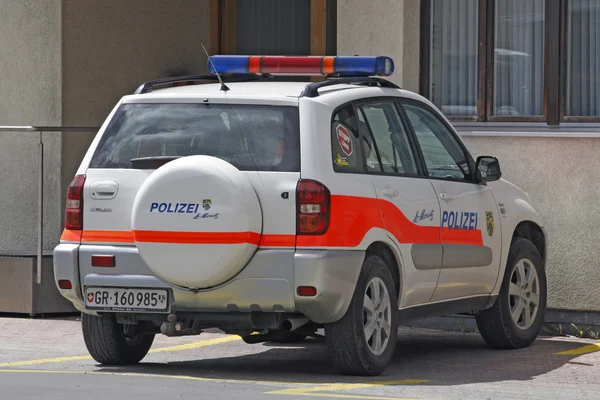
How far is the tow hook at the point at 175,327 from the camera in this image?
8.61 metres

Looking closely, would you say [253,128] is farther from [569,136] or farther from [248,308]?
[569,136]

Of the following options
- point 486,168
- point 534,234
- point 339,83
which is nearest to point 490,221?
point 486,168

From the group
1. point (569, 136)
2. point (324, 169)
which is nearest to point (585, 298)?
point (569, 136)

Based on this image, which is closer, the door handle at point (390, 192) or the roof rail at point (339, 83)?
the roof rail at point (339, 83)

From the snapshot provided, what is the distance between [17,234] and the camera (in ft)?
45.3

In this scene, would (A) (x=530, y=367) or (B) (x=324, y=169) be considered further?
(A) (x=530, y=367)

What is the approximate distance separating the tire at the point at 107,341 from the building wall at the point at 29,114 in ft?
14.7

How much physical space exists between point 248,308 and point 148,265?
63 centimetres

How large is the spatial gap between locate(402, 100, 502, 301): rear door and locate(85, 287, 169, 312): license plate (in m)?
2.00

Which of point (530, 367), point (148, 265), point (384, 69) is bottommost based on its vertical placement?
point (530, 367)

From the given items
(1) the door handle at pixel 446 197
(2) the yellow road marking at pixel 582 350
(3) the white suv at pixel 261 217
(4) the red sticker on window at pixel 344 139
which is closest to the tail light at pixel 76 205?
(3) the white suv at pixel 261 217

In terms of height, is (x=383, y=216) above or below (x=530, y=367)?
above

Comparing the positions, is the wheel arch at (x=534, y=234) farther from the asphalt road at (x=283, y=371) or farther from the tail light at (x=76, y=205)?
the tail light at (x=76, y=205)

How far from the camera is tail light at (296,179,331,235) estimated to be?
8.37m
